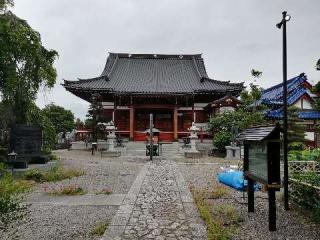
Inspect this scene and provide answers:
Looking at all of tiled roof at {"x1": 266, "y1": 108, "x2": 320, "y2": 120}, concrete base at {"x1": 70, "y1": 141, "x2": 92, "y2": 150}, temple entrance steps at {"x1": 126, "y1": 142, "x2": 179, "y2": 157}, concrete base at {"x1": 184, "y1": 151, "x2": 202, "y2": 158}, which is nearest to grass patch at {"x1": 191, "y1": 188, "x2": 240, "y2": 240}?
concrete base at {"x1": 184, "y1": 151, "x2": 202, "y2": 158}

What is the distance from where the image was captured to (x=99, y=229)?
5695mm

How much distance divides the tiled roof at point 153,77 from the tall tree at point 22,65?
42.0 feet

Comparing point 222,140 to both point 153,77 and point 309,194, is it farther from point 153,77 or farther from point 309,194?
point 309,194

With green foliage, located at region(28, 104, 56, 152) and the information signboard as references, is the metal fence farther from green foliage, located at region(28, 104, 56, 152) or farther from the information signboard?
green foliage, located at region(28, 104, 56, 152)

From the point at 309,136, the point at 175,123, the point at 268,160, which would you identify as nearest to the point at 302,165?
the point at 268,160

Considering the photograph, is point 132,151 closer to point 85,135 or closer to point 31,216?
point 85,135

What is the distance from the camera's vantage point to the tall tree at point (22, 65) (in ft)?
44.0

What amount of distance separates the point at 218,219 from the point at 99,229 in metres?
2.29

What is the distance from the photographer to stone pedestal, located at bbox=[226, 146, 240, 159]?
65.7 feet

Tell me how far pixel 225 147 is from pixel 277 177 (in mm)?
15289

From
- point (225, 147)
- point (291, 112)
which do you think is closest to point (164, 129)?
point (225, 147)

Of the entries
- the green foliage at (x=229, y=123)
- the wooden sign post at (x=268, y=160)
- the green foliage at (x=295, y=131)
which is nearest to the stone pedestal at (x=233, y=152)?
the green foliage at (x=229, y=123)

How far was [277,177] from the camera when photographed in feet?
19.0

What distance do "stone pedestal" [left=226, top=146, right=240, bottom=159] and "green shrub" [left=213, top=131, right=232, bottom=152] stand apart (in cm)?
110
